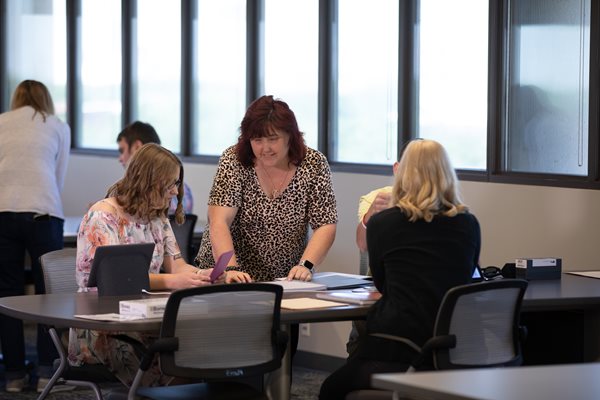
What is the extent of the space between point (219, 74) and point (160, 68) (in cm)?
80

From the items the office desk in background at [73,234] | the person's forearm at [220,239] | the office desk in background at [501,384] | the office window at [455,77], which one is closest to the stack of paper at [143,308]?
the person's forearm at [220,239]

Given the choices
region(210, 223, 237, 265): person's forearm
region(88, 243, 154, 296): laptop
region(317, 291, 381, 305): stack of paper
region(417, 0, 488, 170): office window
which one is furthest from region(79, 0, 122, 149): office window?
region(317, 291, 381, 305): stack of paper

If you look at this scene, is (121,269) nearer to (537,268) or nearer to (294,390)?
(537,268)

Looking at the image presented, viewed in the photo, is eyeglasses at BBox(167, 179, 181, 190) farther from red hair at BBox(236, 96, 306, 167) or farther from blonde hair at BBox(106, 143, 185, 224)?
red hair at BBox(236, 96, 306, 167)

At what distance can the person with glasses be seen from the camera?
447 centimetres

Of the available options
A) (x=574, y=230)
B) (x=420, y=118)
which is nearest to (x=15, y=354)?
(x=420, y=118)

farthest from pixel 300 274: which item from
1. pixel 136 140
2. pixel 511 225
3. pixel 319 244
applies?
pixel 136 140

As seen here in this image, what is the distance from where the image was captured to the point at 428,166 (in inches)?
166

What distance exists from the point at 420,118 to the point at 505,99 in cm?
79

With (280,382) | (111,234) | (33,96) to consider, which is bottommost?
(280,382)

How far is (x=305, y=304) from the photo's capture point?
4.27m

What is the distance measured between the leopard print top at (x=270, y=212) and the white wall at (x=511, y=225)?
1296 mm

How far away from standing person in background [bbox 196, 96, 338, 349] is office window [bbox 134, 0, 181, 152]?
3.95 meters

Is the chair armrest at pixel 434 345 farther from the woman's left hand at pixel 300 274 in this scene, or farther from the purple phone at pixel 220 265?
the woman's left hand at pixel 300 274
